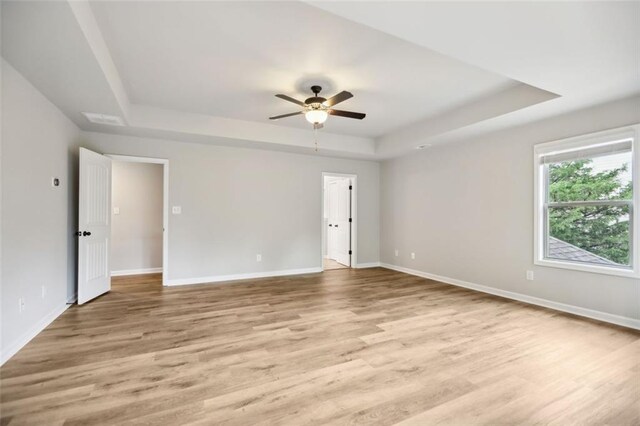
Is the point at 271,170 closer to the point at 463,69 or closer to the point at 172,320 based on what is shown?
the point at 172,320

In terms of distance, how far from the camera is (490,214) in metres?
4.52

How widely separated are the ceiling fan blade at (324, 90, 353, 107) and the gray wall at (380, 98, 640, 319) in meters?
2.77

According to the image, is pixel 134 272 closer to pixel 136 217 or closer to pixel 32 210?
pixel 136 217

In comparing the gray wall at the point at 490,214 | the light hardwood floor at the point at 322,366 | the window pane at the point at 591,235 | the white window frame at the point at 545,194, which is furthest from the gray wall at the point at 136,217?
the window pane at the point at 591,235

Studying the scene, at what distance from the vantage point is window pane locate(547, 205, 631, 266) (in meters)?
3.25

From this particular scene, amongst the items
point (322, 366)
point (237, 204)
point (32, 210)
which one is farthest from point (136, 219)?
point (322, 366)

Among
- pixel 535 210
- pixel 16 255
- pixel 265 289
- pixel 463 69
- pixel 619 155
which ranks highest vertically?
pixel 463 69

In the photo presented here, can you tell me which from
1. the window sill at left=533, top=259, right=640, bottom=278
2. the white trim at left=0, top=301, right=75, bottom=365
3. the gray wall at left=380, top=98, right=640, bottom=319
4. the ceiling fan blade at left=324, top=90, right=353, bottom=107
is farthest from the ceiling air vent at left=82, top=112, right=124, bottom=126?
the window sill at left=533, top=259, right=640, bottom=278

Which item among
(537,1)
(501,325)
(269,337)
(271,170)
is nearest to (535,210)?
(501,325)

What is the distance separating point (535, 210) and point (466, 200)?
3.51 ft

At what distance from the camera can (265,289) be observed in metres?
4.68

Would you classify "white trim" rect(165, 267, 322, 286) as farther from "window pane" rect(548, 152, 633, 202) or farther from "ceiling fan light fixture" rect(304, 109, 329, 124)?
"window pane" rect(548, 152, 633, 202)

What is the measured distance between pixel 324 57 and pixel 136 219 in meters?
4.98

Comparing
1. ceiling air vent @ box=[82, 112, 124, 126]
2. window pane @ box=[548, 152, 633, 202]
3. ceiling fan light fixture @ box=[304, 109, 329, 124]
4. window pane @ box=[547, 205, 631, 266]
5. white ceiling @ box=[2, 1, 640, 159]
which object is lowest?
window pane @ box=[547, 205, 631, 266]
